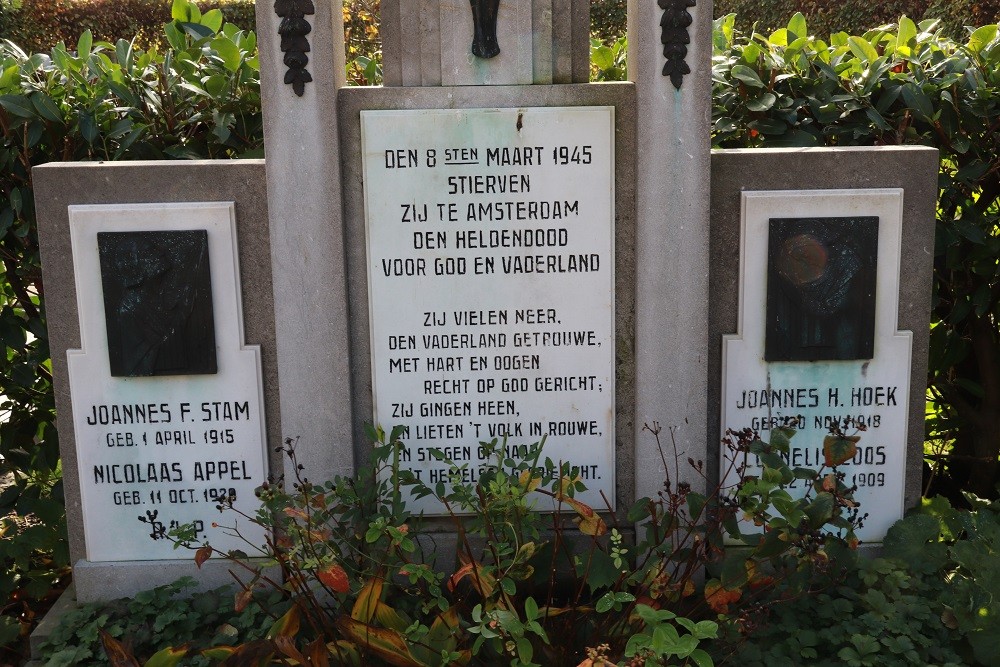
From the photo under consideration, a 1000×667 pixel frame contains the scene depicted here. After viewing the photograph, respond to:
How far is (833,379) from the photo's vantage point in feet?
11.6

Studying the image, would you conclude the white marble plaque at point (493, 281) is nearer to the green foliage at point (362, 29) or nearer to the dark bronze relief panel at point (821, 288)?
the dark bronze relief panel at point (821, 288)

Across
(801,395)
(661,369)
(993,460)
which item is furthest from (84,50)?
(993,460)

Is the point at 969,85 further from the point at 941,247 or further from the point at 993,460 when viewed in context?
the point at 993,460

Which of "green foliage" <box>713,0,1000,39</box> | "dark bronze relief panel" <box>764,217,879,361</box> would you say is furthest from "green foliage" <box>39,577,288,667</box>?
"green foliage" <box>713,0,1000,39</box>

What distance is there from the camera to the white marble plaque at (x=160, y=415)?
3.37 meters

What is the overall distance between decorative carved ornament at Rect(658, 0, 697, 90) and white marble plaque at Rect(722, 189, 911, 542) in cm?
50

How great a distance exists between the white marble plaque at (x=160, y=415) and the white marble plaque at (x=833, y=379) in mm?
1712

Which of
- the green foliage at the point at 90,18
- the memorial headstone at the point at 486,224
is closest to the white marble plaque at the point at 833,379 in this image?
the memorial headstone at the point at 486,224

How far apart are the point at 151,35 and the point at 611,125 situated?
41.1 ft

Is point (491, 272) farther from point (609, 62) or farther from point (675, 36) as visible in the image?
point (609, 62)

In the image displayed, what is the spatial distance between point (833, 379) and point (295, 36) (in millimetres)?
2169

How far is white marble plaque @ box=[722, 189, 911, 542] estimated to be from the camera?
11.2 ft

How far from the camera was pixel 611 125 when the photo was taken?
3307 millimetres

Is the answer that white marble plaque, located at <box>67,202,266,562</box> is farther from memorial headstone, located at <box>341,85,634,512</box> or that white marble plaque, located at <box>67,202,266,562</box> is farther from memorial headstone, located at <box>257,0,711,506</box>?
memorial headstone, located at <box>341,85,634,512</box>
